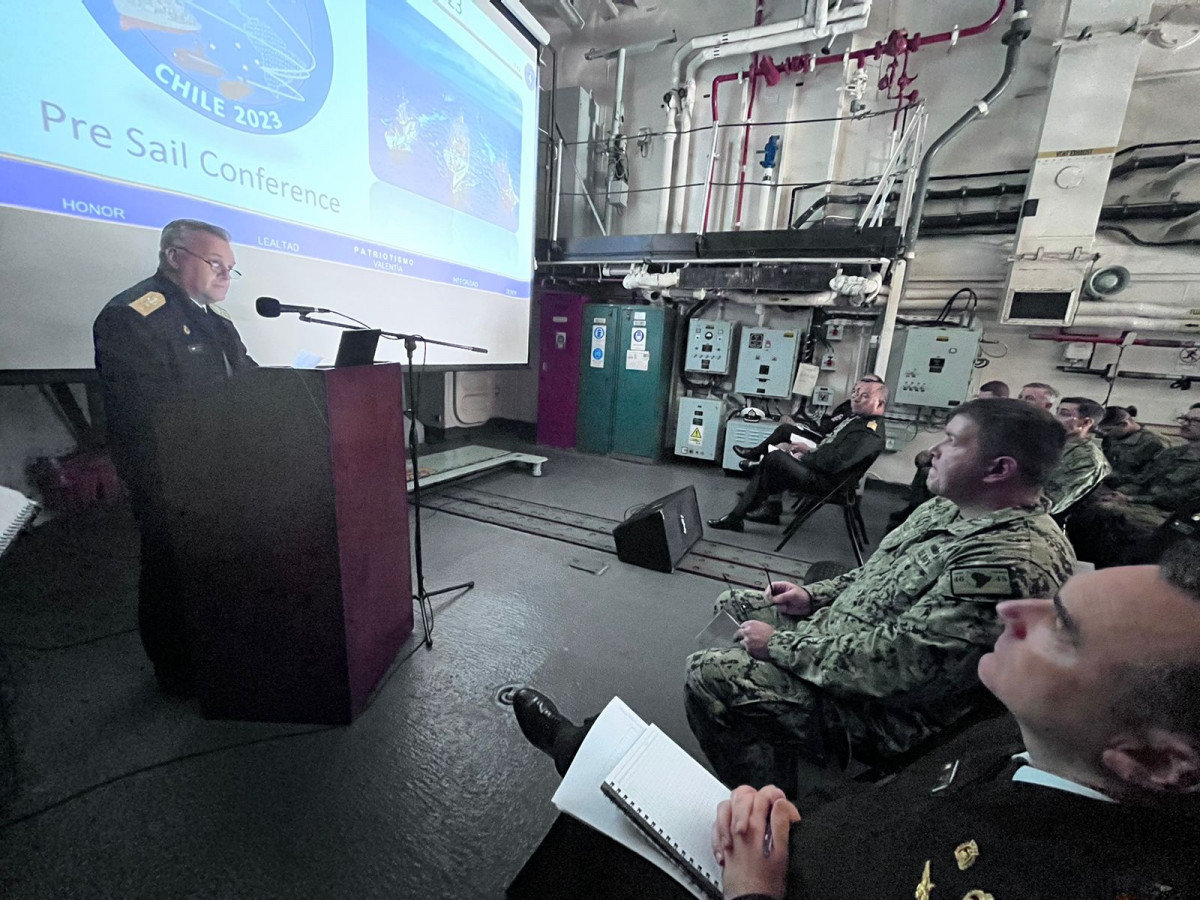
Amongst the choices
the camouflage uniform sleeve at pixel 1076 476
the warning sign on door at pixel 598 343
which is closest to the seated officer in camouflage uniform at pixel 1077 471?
the camouflage uniform sleeve at pixel 1076 476

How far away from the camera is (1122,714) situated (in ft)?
1.52

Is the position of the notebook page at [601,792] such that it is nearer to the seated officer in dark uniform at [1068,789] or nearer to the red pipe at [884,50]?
the seated officer in dark uniform at [1068,789]

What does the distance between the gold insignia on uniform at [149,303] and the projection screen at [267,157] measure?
548mm

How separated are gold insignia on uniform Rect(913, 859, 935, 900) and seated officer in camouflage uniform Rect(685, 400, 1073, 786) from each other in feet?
1.60

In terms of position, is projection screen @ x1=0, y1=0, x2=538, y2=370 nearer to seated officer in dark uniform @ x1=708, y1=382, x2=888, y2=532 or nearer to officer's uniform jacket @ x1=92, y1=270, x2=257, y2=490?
officer's uniform jacket @ x1=92, y1=270, x2=257, y2=490

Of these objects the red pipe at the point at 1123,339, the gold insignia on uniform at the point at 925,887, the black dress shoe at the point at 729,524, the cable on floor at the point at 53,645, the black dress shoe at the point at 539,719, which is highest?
the red pipe at the point at 1123,339

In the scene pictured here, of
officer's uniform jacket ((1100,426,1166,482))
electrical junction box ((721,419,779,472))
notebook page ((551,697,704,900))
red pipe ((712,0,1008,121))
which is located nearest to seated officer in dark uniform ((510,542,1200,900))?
notebook page ((551,697,704,900))

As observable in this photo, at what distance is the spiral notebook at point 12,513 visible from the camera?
2.88ft

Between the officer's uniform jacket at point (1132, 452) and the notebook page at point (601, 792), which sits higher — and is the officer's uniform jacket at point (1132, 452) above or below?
above

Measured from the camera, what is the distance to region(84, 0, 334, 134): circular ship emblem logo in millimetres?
1530

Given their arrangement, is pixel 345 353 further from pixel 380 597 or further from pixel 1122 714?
pixel 1122 714

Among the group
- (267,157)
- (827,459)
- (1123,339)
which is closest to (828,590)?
(827,459)

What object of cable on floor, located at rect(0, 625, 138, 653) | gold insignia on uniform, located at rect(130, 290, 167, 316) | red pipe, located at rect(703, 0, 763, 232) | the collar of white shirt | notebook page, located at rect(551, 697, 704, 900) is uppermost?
red pipe, located at rect(703, 0, 763, 232)

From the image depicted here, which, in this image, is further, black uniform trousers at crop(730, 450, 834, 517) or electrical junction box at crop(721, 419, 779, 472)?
electrical junction box at crop(721, 419, 779, 472)
